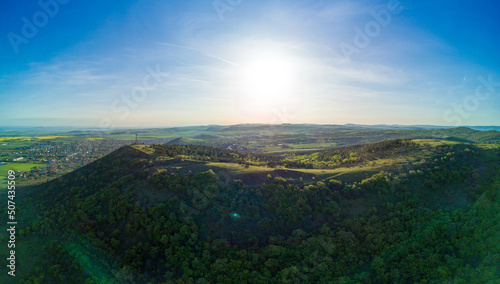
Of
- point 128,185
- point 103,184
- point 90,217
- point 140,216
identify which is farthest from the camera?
point 103,184

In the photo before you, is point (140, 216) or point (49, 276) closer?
point (49, 276)

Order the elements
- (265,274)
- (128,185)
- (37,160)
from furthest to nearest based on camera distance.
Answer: (37,160), (128,185), (265,274)

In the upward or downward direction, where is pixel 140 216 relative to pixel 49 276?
upward

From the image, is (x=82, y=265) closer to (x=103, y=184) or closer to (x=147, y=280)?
(x=147, y=280)

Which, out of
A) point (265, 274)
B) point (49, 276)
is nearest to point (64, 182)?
point (49, 276)

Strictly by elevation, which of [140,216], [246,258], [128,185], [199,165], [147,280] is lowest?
[147,280]

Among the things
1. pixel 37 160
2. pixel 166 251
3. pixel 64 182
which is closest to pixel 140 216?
pixel 166 251
